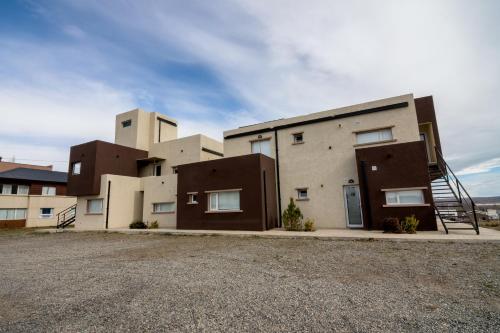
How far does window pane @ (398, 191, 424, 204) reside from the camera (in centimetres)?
1156

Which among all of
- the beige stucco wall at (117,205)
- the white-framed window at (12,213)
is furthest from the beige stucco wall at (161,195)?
the white-framed window at (12,213)

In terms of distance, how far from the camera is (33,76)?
1212 cm

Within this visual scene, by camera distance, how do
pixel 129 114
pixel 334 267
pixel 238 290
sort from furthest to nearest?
1. pixel 129 114
2. pixel 334 267
3. pixel 238 290

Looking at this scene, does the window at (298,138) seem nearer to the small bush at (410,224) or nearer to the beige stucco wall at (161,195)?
the small bush at (410,224)

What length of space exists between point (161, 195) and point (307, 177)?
36.1ft

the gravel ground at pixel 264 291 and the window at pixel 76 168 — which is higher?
the window at pixel 76 168

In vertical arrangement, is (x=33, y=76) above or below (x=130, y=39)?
below

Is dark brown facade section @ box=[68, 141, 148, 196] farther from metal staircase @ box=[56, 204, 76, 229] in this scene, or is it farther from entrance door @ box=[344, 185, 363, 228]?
entrance door @ box=[344, 185, 363, 228]

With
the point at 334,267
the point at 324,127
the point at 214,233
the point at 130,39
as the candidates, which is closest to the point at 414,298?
the point at 334,267

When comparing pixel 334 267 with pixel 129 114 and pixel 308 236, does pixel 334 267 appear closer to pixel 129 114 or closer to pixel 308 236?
pixel 308 236

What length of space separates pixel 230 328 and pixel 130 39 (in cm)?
1246

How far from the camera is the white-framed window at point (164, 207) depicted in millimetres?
18742

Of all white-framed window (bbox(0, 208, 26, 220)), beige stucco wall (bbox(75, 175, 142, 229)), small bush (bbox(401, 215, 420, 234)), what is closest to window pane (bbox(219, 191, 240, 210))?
small bush (bbox(401, 215, 420, 234))

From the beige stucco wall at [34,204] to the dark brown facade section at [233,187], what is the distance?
22088 mm
